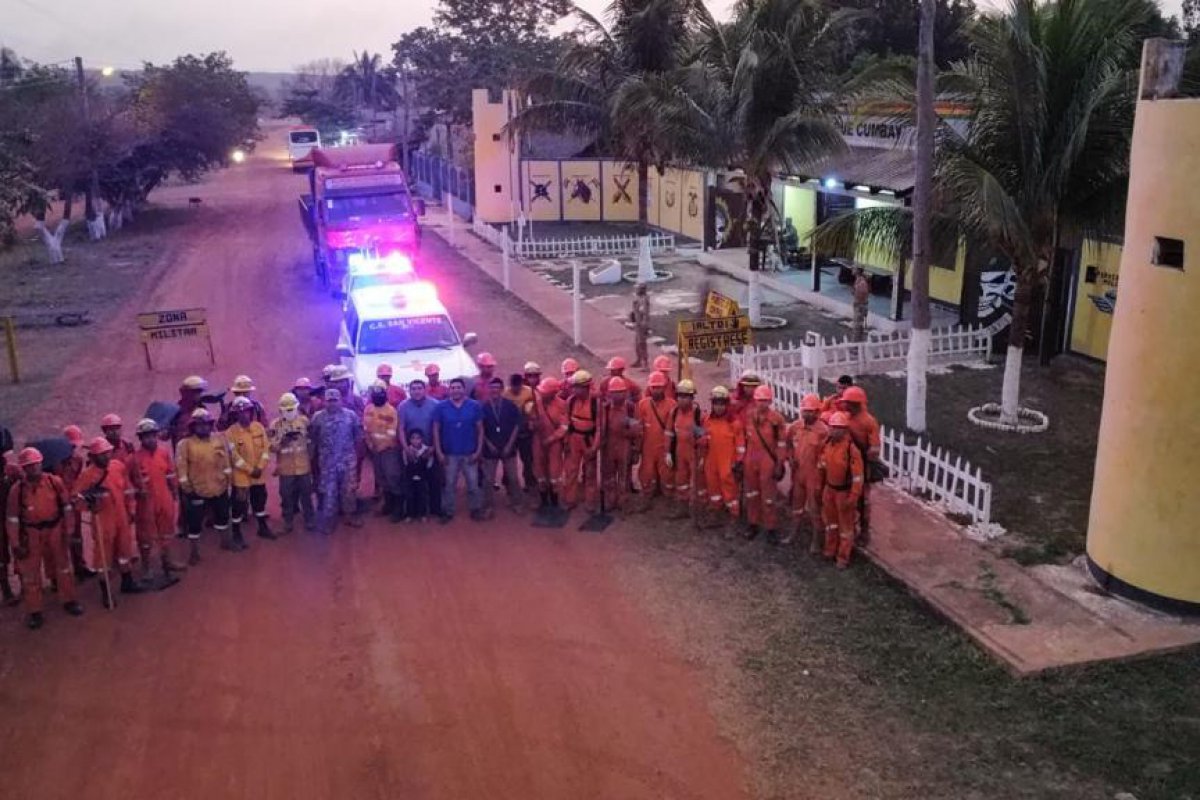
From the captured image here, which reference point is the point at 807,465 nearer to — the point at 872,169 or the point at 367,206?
the point at 872,169

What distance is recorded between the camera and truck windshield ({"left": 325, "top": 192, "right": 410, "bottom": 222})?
75.4ft

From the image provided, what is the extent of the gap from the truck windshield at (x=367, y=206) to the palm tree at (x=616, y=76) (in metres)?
3.22

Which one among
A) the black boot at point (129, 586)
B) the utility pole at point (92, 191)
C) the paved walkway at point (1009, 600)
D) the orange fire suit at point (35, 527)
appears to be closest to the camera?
the paved walkway at point (1009, 600)

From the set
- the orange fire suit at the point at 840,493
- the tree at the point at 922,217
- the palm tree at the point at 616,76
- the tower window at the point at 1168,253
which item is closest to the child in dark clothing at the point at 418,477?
the orange fire suit at the point at 840,493

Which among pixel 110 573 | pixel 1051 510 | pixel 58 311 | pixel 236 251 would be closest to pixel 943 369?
pixel 1051 510

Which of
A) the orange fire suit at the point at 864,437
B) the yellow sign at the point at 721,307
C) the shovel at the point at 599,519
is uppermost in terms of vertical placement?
the yellow sign at the point at 721,307

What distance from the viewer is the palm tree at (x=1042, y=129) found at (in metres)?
11.7

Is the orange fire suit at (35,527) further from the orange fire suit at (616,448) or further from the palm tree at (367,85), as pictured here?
the palm tree at (367,85)

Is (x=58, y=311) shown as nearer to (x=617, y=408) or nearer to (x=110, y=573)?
(x=110, y=573)

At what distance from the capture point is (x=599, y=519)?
10844 mm

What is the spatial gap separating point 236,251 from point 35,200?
18.8 feet

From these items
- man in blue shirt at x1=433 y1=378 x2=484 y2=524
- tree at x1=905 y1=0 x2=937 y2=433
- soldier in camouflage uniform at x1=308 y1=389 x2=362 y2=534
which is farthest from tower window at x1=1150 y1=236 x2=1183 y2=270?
soldier in camouflage uniform at x1=308 y1=389 x2=362 y2=534

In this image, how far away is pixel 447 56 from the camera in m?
48.5

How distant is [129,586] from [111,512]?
79 centimetres
